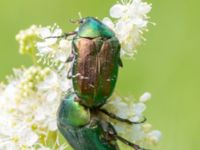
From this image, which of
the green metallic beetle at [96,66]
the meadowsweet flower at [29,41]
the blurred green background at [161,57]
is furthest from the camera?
the blurred green background at [161,57]

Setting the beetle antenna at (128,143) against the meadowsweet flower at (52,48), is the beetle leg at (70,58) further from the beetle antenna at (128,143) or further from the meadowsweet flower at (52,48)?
the beetle antenna at (128,143)

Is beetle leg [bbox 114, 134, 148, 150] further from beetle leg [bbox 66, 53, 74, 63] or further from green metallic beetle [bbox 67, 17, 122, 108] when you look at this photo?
beetle leg [bbox 66, 53, 74, 63]

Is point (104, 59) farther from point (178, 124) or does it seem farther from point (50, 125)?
point (178, 124)

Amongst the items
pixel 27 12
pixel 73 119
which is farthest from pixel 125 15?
pixel 27 12

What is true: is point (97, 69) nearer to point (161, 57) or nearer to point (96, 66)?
point (96, 66)

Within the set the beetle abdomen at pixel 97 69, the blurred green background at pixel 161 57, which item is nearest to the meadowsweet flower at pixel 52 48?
the beetle abdomen at pixel 97 69

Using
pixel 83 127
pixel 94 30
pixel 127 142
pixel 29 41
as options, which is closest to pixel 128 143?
pixel 127 142

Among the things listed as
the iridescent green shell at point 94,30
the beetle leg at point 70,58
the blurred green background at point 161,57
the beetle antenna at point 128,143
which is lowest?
the beetle antenna at point 128,143
